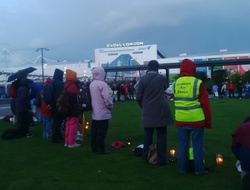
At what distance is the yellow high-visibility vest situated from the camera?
19.0ft

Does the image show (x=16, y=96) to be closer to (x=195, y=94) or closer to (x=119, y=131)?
(x=119, y=131)

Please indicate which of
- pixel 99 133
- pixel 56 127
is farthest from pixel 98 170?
pixel 56 127

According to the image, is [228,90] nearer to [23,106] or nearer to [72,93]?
[23,106]

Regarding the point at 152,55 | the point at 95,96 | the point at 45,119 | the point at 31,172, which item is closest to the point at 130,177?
the point at 31,172

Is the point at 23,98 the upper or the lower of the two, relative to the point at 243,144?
upper

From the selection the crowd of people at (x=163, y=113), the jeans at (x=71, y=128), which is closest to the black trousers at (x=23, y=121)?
the crowd of people at (x=163, y=113)

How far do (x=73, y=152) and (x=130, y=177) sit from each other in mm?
2585

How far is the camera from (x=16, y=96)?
10.6m

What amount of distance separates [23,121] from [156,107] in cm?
533

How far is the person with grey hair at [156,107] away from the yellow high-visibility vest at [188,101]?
59cm

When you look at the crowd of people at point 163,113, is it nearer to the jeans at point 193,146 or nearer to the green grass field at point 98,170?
the jeans at point 193,146

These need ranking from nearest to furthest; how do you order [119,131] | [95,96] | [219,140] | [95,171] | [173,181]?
[173,181] < [95,171] < [95,96] < [219,140] < [119,131]

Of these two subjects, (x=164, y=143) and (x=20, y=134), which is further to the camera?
(x=20, y=134)

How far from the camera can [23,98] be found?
33.7ft
